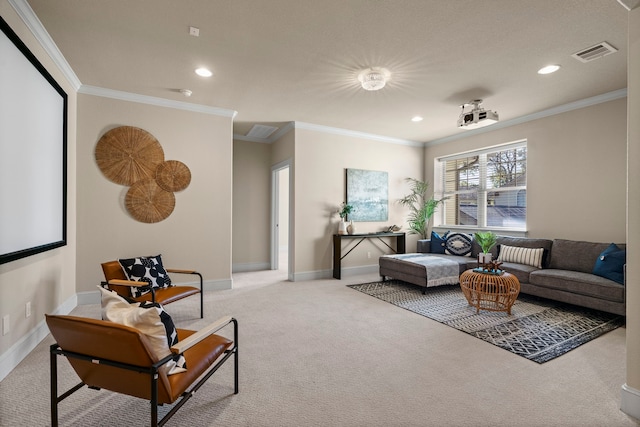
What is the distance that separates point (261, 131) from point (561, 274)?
516 cm

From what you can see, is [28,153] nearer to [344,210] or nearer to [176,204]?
[176,204]

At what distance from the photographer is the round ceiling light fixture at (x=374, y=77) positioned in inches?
132

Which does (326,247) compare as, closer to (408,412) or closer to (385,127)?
(385,127)

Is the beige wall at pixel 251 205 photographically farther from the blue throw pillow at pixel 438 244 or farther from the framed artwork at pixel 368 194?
the blue throw pillow at pixel 438 244

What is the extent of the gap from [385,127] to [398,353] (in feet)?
13.5

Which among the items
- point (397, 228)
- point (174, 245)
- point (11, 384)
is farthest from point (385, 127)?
point (11, 384)

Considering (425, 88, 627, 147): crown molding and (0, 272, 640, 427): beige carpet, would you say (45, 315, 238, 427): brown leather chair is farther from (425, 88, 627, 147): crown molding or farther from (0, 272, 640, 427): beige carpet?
(425, 88, 627, 147): crown molding

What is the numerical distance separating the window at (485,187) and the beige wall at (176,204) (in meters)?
4.47

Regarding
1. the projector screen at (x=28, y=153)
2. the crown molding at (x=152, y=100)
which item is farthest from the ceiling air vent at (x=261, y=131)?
the projector screen at (x=28, y=153)

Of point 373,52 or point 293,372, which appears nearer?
point 293,372

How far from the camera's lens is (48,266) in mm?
2943

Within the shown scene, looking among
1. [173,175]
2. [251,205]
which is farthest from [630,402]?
[251,205]

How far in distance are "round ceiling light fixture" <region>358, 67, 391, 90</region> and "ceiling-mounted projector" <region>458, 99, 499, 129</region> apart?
1448mm

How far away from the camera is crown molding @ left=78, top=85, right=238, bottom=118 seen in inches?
151
